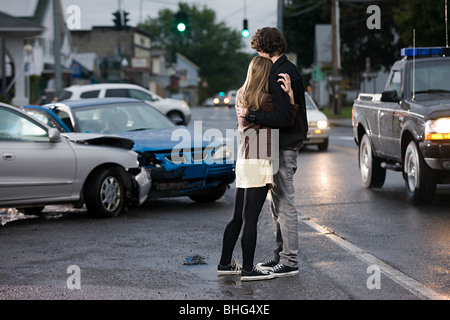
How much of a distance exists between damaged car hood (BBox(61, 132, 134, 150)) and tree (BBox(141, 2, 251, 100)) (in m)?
140

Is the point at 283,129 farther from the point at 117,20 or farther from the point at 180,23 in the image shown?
the point at 117,20

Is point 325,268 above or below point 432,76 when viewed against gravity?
below

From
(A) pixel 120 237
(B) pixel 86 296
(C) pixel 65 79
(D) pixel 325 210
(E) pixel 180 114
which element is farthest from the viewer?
(C) pixel 65 79

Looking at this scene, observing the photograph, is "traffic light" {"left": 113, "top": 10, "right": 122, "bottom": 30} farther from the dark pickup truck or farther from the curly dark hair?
the curly dark hair

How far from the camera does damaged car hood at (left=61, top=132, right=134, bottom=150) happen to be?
11.4 metres

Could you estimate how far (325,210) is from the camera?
37.7 ft

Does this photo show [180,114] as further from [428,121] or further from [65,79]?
[65,79]

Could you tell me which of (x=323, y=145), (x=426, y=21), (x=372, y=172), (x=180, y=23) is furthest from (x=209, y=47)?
(x=372, y=172)

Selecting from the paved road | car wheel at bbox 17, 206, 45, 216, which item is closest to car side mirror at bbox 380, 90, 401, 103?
the paved road

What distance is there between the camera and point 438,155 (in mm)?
11102

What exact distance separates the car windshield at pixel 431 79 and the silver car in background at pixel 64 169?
13.3ft

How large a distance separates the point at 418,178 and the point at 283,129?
4940 millimetres
